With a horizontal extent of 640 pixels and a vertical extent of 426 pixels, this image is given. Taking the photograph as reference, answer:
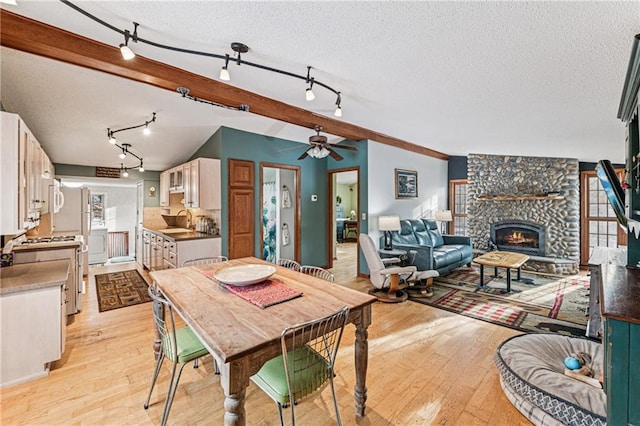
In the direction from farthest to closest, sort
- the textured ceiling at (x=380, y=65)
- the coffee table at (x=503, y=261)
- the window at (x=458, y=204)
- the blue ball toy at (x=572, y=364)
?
the window at (x=458, y=204)
the coffee table at (x=503, y=261)
the blue ball toy at (x=572, y=364)
the textured ceiling at (x=380, y=65)

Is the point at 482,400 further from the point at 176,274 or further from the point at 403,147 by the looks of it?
the point at 403,147

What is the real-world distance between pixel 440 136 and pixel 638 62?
3.41 metres

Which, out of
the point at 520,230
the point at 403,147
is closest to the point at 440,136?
the point at 403,147

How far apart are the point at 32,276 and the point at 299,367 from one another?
248cm

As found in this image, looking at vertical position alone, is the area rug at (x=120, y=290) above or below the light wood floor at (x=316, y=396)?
above

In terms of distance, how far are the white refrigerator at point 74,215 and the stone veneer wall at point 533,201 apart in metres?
8.29

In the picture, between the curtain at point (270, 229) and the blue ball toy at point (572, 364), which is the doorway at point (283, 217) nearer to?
the curtain at point (270, 229)

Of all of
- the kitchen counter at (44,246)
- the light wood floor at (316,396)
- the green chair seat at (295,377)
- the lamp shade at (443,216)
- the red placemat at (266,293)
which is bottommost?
the light wood floor at (316,396)

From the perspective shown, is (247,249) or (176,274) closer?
(176,274)

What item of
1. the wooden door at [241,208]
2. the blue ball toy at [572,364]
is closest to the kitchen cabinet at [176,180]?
the wooden door at [241,208]


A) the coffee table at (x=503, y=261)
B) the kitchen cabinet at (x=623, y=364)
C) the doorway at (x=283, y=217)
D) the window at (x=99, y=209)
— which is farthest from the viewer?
the window at (x=99, y=209)

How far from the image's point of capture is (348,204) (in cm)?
1170

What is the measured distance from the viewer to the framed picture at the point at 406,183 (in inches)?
229

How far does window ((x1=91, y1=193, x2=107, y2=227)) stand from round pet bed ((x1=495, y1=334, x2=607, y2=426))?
1020 centimetres
